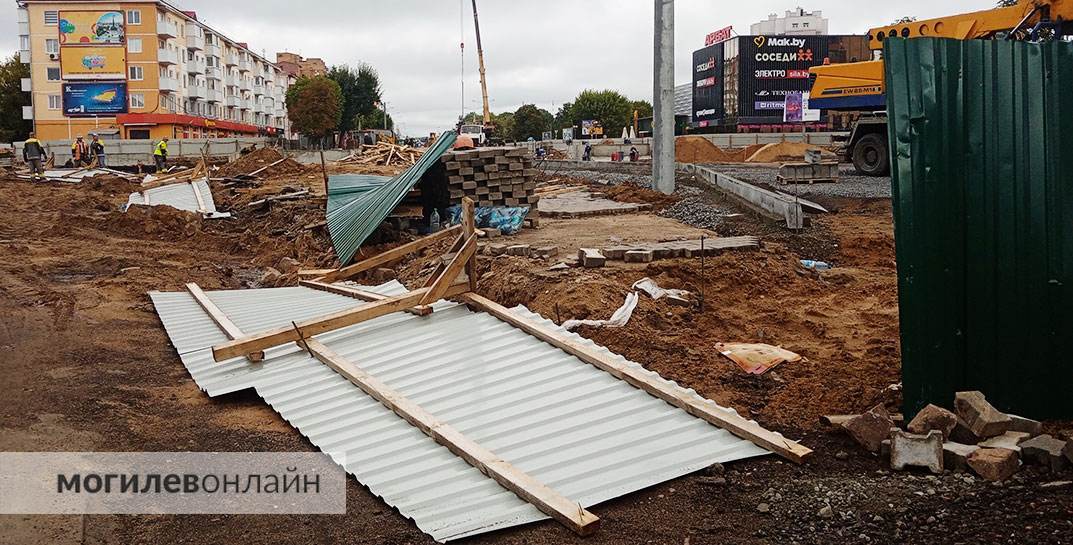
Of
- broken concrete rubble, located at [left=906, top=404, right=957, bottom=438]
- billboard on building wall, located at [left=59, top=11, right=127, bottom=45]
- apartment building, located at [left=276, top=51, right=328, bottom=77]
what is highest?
apartment building, located at [left=276, top=51, right=328, bottom=77]

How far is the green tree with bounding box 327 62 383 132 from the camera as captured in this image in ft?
288

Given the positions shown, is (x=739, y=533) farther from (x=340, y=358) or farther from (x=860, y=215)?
(x=860, y=215)

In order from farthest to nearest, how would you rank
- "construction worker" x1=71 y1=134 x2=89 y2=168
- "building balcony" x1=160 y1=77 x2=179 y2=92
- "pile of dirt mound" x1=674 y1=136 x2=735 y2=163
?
"building balcony" x1=160 y1=77 x2=179 y2=92
"pile of dirt mound" x1=674 y1=136 x2=735 y2=163
"construction worker" x1=71 y1=134 x2=89 y2=168

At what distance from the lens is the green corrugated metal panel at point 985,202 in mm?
5320

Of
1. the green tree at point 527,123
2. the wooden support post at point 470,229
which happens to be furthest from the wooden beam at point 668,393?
the green tree at point 527,123

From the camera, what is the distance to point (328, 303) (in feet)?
Answer: 32.8

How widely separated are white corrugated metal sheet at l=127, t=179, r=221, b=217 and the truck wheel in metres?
Result: 15.8

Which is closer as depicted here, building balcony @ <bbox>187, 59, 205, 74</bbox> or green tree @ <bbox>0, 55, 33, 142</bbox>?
green tree @ <bbox>0, 55, 33, 142</bbox>

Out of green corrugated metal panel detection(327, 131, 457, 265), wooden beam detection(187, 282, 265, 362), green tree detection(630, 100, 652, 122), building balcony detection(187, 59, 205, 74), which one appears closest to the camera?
wooden beam detection(187, 282, 265, 362)

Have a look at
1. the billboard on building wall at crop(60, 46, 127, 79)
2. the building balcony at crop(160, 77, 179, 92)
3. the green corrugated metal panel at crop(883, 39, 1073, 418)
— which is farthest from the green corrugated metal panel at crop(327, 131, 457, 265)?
the billboard on building wall at crop(60, 46, 127, 79)

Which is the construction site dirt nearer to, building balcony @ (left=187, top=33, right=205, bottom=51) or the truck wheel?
the truck wheel

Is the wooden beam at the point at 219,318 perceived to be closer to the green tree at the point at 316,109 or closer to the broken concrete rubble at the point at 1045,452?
the broken concrete rubble at the point at 1045,452

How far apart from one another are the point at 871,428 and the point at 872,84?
1855cm

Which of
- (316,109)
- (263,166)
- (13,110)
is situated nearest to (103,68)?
(13,110)
